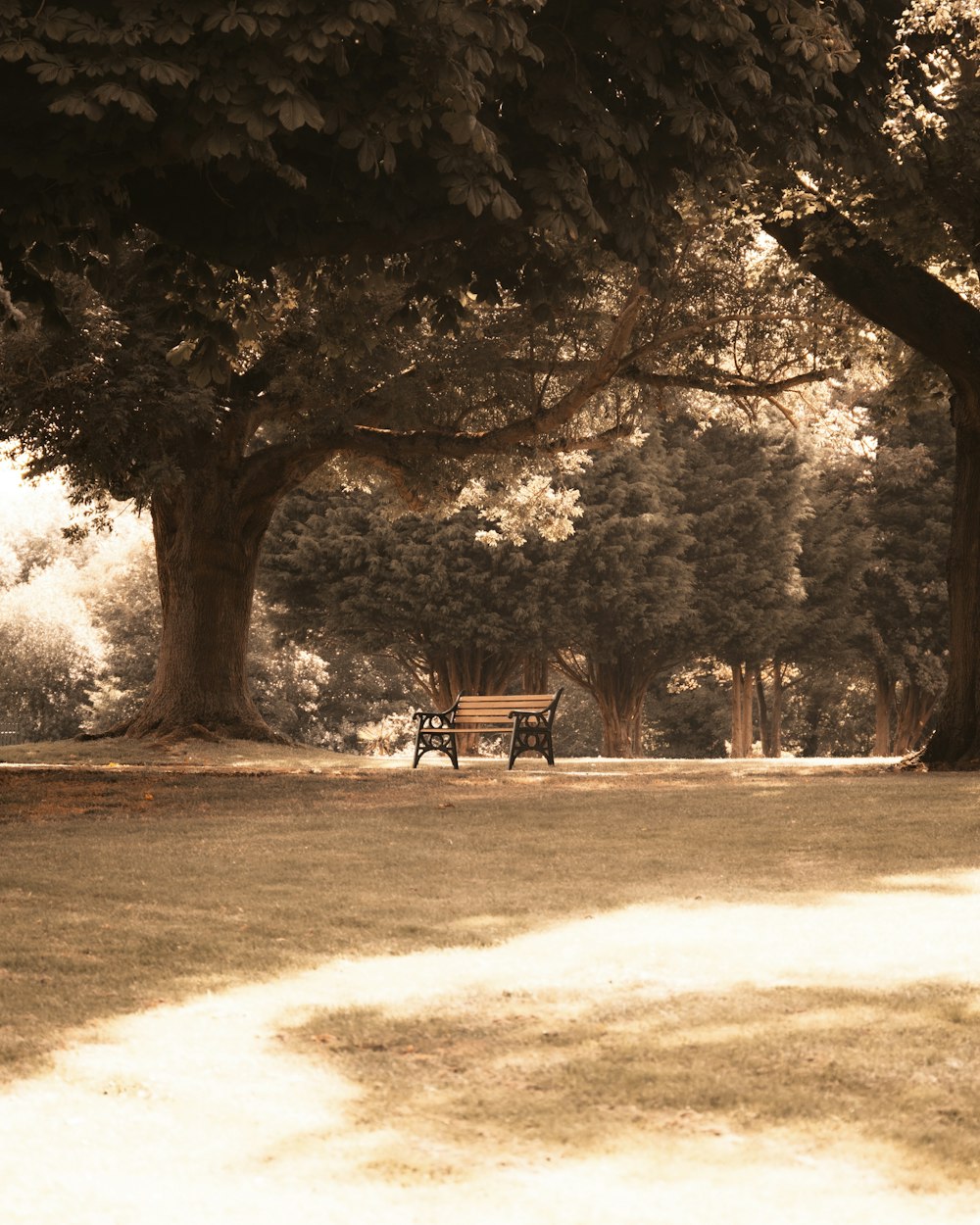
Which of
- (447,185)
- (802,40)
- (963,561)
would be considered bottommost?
(963,561)

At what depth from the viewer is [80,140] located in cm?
916

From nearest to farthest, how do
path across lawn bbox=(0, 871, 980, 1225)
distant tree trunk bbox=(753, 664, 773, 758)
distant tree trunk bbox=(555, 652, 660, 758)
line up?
1. path across lawn bbox=(0, 871, 980, 1225)
2. distant tree trunk bbox=(555, 652, 660, 758)
3. distant tree trunk bbox=(753, 664, 773, 758)

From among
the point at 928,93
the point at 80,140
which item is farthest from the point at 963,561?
the point at 80,140

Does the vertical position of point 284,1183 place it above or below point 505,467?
below

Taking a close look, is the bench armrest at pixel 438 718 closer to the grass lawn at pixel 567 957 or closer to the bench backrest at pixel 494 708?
the bench backrest at pixel 494 708

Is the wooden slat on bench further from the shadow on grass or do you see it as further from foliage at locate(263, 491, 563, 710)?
foliage at locate(263, 491, 563, 710)

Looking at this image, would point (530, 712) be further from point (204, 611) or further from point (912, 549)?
point (912, 549)

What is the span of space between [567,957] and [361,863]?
9.80 feet

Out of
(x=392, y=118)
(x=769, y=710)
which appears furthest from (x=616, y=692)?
(x=392, y=118)

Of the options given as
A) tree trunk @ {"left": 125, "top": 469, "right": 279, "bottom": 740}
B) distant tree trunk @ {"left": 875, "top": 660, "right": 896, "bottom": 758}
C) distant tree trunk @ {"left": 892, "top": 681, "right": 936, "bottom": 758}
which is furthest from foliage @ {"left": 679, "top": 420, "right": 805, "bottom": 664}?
tree trunk @ {"left": 125, "top": 469, "right": 279, "bottom": 740}

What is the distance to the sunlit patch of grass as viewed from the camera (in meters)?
3.50

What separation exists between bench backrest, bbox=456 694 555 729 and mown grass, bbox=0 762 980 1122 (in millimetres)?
4075

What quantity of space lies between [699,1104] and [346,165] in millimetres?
7931

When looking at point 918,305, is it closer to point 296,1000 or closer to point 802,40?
point 802,40
